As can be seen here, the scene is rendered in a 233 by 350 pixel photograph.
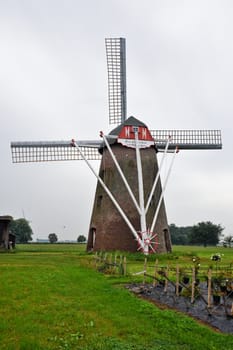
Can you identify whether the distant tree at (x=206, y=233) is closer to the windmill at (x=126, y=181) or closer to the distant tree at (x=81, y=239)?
the distant tree at (x=81, y=239)

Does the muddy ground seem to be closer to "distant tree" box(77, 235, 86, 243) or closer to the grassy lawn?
the grassy lawn

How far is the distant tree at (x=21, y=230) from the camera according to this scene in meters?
96.9

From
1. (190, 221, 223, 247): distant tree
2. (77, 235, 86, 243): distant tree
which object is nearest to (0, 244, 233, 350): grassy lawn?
(190, 221, 223, 247): distant tree

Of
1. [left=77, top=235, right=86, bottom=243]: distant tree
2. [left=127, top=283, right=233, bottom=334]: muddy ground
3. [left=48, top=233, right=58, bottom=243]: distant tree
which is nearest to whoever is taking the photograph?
[left=127, top=283, right=233, bottom=334]: muddy ground

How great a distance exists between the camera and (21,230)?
98.4 m

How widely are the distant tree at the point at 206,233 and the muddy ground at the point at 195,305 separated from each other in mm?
75030

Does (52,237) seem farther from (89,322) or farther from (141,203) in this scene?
(89,322)

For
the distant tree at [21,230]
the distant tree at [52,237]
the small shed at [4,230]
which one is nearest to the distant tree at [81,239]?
the distant tree at [52,237]

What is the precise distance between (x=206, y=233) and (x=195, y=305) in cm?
7750

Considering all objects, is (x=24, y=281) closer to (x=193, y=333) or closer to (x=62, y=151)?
(x=193, y=333)

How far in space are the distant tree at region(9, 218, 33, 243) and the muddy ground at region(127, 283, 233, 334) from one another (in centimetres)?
8750

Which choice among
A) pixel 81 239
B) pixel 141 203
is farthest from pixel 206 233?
pixel 141 203

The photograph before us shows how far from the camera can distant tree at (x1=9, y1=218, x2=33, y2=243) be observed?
318ft

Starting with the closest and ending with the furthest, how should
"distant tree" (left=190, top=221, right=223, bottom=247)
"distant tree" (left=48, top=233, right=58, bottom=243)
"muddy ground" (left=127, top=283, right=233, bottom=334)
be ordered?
Result: "muddy ground" (left=127, top=283, right=233, bottom=334) → "distant tree" (left=190, top=221, right=223, bottom=247) → "distant tree" (left=48, top=233, right=58, bottom=243)
